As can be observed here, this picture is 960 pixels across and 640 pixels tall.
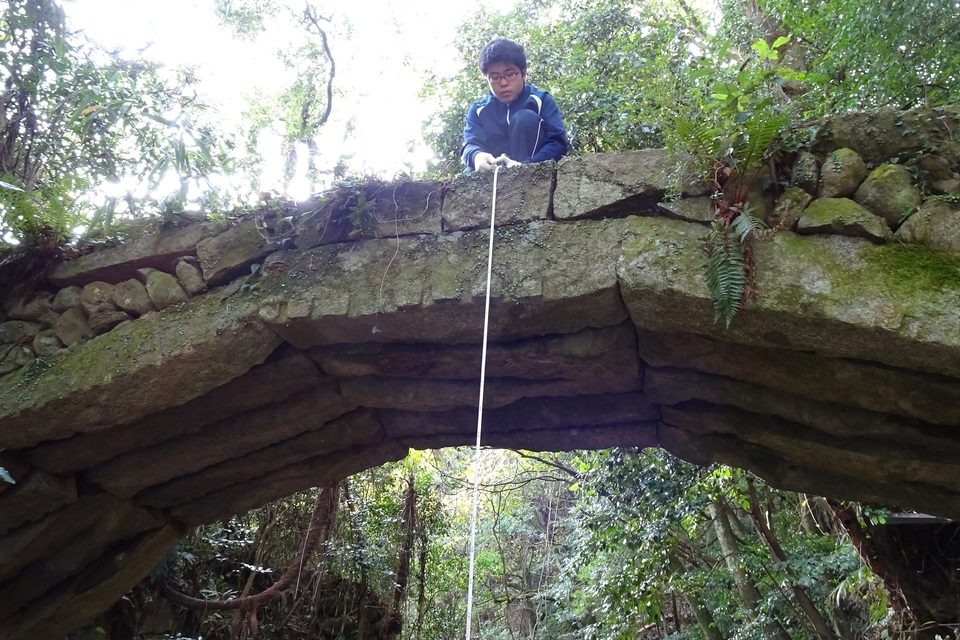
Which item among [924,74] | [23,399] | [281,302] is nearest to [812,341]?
[924,74]

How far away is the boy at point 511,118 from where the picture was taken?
11.8 ft

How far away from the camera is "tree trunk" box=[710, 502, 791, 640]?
705 cm

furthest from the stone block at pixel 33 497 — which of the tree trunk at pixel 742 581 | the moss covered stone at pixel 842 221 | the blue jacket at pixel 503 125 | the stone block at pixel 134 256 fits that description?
the tree trunk at pixel 742 581

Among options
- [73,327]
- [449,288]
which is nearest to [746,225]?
[449,288]

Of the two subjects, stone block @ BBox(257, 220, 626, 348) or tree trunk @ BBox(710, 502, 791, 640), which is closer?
stone block @ BBox(257, 220, 626, 348)

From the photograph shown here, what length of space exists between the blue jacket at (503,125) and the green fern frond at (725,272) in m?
1.35

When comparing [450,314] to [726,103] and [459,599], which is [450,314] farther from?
[459,599]

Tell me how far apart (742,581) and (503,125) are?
6.07 metres

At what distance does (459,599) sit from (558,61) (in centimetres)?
829

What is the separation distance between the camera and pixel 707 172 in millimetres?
2635

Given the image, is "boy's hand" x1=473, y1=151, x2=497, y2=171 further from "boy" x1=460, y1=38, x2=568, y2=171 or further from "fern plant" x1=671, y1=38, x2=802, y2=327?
"fern plant" x1=671, y1=38, x2=802, y2=327

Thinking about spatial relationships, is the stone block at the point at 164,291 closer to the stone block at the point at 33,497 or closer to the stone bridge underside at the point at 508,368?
the stone bridge underside at the point at 508,368

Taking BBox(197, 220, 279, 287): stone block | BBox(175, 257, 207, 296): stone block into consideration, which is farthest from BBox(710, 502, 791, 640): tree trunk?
BBox(175, 257, 207, 296): stone block

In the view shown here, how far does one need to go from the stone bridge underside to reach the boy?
69cm
